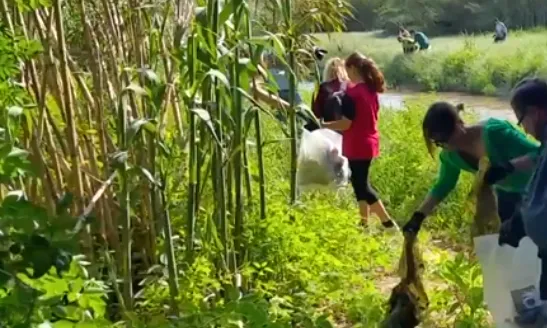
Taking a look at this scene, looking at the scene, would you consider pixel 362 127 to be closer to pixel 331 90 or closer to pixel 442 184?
pixel 331 90

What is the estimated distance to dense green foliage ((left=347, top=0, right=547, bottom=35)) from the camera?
3.49 metres

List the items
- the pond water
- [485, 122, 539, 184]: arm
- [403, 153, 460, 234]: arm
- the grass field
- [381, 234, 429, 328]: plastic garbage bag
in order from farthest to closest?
1. the pond water
2. the grass field
3. [403, 153, 460, 234]: arm
4. [381, 234, 429, 328]: plastic garbage bag
5. [485, 122, 539, 184]: arm

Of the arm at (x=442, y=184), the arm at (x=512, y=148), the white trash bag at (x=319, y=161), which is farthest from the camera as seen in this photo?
the white trash bag at (x=319, y=161)

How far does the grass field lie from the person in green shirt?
1471mm

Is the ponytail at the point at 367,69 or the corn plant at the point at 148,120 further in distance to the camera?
the ponytail at the point at 367,69

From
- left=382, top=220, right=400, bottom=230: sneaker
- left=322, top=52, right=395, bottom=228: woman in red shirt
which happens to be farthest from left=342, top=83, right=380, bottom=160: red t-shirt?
left=382, top=220, right=400, bottom=230: sneaker

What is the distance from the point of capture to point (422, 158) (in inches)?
129

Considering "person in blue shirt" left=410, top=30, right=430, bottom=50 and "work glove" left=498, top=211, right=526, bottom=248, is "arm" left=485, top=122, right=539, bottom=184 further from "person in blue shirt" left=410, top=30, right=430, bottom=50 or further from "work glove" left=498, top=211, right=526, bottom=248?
"person in blue shirt" left=410, top=30, right=430, bottom=50

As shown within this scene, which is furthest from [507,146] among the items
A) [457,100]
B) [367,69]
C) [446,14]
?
[457,100]

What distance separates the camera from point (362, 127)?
2969mm

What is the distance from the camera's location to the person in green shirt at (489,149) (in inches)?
70.5

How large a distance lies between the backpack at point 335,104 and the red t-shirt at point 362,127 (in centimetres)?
2

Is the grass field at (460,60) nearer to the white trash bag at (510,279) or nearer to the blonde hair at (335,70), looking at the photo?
the blonde hair at (335,70)

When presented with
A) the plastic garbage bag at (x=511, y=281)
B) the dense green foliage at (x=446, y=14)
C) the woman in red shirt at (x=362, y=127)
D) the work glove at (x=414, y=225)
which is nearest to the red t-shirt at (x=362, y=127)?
the woman in red shirt at (x=362, y=127)
